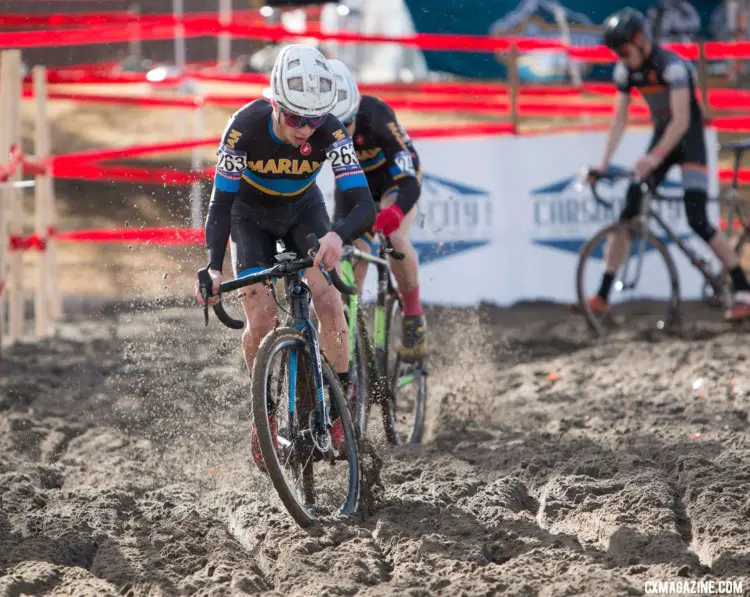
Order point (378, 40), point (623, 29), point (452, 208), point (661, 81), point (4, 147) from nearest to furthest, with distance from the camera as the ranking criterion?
point (4, 147), point (623, 29), point (661, 81), point (452, 208), point (378, 40)

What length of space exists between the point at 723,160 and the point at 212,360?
23.8 feet

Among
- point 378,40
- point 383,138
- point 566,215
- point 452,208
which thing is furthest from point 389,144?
point 378,40

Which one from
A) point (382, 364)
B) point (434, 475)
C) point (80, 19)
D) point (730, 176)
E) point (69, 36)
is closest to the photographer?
point (434, 475)

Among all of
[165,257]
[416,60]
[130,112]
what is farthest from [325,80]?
[130,112]

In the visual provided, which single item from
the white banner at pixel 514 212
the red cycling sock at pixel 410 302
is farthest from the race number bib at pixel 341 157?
the white banner at pixel 514 212

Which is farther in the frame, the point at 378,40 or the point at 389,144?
the point at 378,40

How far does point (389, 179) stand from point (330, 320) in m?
1.57

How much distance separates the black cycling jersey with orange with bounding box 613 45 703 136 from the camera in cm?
912

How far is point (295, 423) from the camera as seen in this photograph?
497 centimetres

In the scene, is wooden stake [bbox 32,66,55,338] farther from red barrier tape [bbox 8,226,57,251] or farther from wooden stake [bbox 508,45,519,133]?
wooden stake [bbox 508,45,519,133]

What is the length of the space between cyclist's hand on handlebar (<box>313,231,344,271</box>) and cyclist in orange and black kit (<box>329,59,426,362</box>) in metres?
1.30

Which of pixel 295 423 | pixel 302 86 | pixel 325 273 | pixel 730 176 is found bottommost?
pixel 730 176

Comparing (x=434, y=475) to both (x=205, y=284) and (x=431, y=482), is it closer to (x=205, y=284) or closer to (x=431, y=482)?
(x=431, y=482)

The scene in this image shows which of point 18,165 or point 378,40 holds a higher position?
point 378,40
